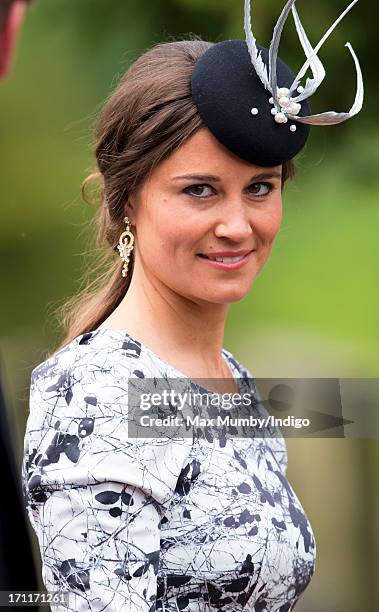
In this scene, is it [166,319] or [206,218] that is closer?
[206,218]

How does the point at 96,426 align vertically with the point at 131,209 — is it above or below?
below

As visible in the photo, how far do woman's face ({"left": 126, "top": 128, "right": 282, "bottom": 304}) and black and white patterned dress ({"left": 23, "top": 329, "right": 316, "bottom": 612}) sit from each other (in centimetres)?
19

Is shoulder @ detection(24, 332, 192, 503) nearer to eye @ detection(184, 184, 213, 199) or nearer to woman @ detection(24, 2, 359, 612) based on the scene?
woman @ detection(24, 2, 359, 612)

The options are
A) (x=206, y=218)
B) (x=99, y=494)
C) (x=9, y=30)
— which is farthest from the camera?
(x=206, y=218)

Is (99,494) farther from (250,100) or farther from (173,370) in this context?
(250,100)

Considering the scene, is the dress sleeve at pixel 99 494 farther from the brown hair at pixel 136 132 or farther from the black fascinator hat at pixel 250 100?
the black fascinator hat at pixel 250 100

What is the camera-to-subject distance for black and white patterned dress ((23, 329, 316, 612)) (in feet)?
5.44

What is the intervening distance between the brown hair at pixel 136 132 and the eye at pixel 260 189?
174 mm

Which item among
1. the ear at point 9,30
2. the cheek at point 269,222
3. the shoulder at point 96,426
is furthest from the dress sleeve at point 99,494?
the ear at point 9,30

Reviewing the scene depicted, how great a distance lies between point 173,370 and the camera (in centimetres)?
192

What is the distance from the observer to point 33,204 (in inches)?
168

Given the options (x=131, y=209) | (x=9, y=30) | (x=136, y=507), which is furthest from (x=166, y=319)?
(x=9, y=30)

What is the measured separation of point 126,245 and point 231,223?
0.95ft

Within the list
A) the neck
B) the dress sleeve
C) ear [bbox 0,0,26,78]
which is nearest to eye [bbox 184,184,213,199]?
the neck
